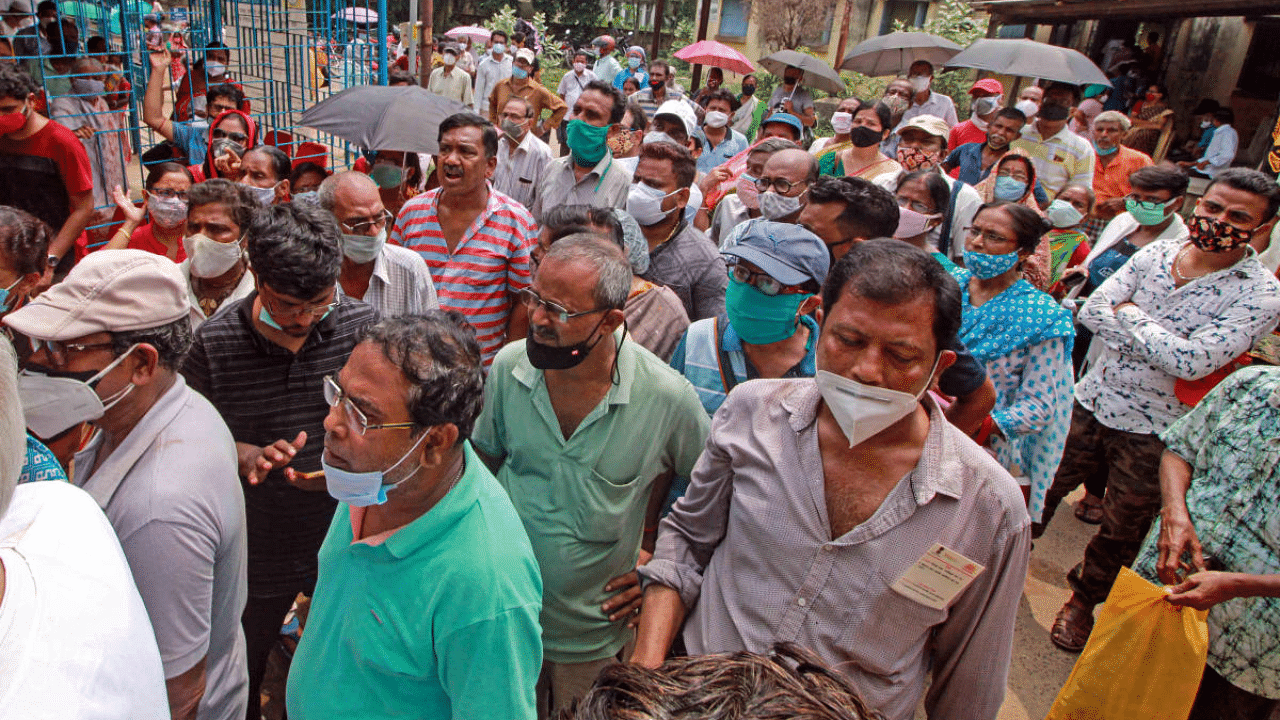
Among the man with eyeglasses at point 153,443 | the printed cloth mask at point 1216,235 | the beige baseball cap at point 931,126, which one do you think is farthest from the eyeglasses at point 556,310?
the beige baseball cap at point 931,126

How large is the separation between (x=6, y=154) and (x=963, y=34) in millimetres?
22017

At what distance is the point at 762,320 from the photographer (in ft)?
9.10

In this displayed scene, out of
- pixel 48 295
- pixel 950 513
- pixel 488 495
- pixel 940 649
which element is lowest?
pixel 940 649

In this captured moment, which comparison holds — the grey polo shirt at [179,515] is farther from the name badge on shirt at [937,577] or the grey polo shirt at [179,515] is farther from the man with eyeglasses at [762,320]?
the name badge on shirt at [937,577]

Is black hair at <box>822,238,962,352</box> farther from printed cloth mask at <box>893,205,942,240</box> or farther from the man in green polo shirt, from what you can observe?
printed cloth mask at <box>893,205,942,240</box>

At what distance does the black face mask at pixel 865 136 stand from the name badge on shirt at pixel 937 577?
458cm

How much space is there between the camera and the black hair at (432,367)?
1.92 meters

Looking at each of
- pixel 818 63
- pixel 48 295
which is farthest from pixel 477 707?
pixel 818 63

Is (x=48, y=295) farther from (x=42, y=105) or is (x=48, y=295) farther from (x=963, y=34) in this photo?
(x=963, y=34)

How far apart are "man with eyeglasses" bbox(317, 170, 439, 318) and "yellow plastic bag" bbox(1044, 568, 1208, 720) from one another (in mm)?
2859

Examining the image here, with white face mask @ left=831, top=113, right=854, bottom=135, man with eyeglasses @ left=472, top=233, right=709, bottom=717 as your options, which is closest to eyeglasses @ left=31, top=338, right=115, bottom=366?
man with eyeglasses @ left=472, top=233, right=709, bottom=717

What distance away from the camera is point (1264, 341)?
4082 millimetres

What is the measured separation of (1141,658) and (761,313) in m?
1.75

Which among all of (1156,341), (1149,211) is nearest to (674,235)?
(1156,341)
